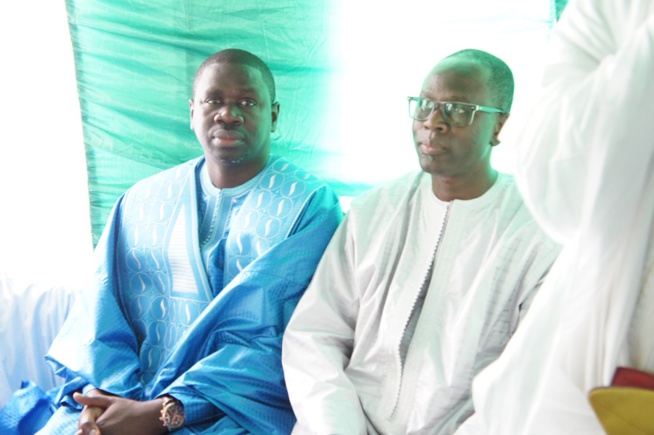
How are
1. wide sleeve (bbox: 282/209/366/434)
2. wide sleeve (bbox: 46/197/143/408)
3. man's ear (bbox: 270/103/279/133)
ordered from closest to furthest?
wide sleeve (bbox: 282/209/366/434), wide sleeve (bbox: 46/197/143/408), man's ear (bbox: 270/103/279/133)

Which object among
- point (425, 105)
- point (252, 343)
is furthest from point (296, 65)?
point (252, 343)

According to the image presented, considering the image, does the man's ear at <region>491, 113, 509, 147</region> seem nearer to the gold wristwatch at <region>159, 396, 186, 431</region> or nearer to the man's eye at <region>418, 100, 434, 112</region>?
the man's eye at <region>418, 100, 434, 112</region>

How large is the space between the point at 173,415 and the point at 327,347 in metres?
0.44

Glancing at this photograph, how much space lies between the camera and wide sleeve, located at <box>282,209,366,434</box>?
1.76m

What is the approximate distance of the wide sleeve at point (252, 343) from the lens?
1.92 metres

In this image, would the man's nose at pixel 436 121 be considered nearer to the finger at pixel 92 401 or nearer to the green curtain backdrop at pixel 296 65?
the green curtain backdrop at pixel 296 65

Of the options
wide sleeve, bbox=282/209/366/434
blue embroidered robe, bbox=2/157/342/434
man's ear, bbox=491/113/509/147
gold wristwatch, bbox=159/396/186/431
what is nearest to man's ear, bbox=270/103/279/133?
blue embroidered robe, bbox=2/157/342/434

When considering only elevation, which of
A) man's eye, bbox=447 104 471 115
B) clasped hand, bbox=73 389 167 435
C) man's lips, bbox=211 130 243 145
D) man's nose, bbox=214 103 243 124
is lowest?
clasped hand, bbox=73 389 167 435

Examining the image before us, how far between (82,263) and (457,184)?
5.69ft

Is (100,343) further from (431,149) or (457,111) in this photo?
(457,111)

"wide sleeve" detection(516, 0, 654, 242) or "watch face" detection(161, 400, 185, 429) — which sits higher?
"wide sleeve" detection(516, 0, 654, 242)

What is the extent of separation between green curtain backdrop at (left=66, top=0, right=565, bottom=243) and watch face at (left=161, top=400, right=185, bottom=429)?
1.06 metres

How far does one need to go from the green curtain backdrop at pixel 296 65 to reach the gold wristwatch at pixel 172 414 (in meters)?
1.06

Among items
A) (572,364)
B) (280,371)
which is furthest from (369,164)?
(572,364)
